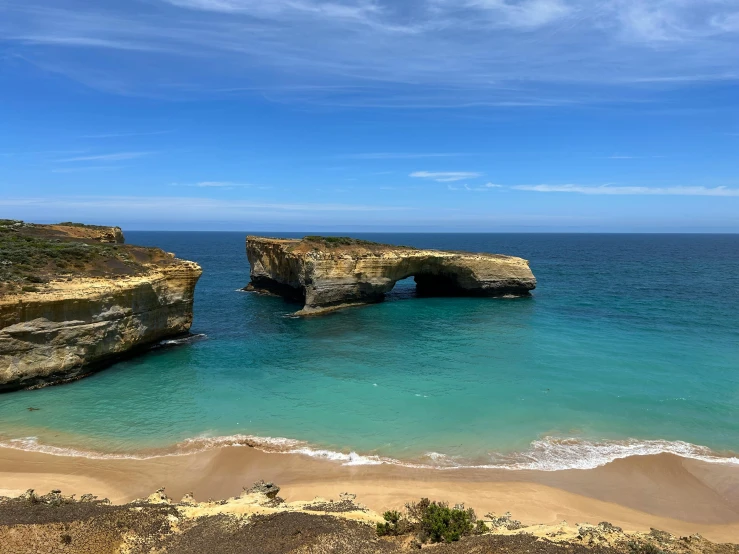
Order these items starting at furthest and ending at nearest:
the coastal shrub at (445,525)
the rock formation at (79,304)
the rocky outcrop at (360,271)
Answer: the rocky outcrop at (360,271)
the rock formation at (79,304)
the coastal shrub at (445,525)

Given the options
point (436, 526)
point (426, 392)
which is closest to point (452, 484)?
A: point (436, 526)

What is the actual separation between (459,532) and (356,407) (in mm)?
9469

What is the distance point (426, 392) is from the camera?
63.9 feet

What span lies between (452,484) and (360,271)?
86.8 ft

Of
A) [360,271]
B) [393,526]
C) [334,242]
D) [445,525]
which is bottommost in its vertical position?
[393,526]

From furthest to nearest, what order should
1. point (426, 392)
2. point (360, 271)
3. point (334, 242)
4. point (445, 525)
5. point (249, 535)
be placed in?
point (334, 242), point (360, 271), point (426, 392), point (445, 525), point (249, 535)

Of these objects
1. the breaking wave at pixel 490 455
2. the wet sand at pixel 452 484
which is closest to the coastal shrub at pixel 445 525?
the wet sand at pixel 452 484

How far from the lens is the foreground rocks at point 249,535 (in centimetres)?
786

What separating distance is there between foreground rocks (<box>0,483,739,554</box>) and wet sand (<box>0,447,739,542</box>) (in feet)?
9.05

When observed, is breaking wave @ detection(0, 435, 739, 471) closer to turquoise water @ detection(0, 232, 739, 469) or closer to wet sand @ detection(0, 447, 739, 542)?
turquoise water @ detection(0, 232, 739, 469)

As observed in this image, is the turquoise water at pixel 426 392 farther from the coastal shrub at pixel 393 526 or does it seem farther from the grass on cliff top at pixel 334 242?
the grass on cliff top at pixel 334 242

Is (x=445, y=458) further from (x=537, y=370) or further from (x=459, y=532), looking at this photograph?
(x=537, y=370)

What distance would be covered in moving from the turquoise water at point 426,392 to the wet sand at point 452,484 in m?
0.72

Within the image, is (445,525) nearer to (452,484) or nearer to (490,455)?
(452,484)
